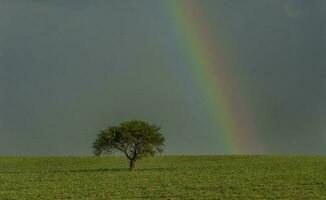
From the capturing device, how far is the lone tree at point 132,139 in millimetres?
79812

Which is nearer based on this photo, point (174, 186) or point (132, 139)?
point (174, 186)

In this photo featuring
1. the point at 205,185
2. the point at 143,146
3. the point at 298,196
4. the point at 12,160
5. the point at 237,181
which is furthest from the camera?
A: the point at 12,160

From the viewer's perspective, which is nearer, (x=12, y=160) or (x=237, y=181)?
(x=237, y=181)

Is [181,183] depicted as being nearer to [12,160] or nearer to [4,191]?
[4,191]

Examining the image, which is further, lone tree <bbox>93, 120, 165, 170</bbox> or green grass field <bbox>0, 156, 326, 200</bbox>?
lone tree <bbox>93, 120, 165, 170</bbox>

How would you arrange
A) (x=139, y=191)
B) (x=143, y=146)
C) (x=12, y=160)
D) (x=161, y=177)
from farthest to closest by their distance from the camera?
(x=12, y=160) < (x=143, y=146) < (x=161, y=177) < (x=139, y=191)

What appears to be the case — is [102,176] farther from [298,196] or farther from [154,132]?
[298,196]

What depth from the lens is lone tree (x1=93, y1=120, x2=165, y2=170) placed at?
262ft

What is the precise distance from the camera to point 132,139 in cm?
8000

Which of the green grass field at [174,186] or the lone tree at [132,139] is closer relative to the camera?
the green grass field at [174,186]

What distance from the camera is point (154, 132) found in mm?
80875

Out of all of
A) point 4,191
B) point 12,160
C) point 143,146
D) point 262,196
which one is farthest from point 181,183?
point 12,160

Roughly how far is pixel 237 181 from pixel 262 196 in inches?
461

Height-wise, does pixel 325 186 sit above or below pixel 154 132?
below
